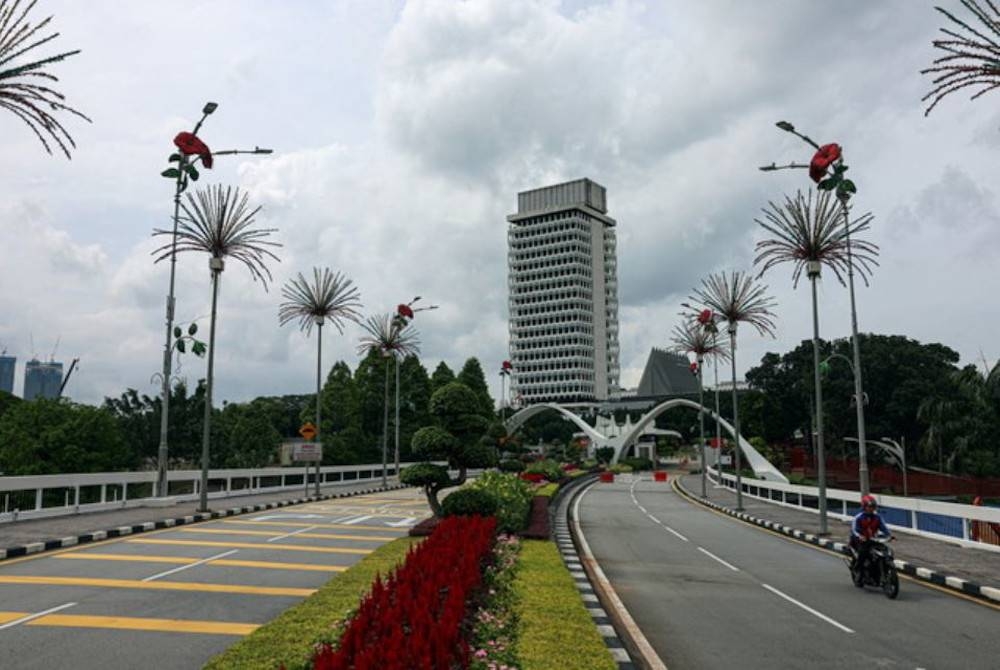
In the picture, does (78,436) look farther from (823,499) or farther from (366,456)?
(823,499)

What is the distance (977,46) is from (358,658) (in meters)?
9.65

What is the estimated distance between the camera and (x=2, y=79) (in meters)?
8.39

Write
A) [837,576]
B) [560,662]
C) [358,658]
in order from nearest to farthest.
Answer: [358,658] → [560,662] → [837,576]

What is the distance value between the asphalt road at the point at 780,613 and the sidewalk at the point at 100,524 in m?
12.4

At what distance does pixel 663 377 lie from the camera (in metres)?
186

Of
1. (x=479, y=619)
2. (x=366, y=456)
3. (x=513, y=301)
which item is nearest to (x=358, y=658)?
(x=479, y=619)

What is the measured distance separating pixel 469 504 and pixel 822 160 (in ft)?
43.6

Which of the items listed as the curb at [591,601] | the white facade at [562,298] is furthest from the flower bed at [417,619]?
the white facade at [562,298]

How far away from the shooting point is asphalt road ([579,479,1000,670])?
827 cm

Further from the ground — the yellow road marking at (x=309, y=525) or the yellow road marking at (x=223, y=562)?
the yellow road marking at (x=223, y=562)

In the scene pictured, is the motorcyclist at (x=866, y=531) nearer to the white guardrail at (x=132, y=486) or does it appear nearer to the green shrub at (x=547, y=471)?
the white guardrail at (x=132, y=486)

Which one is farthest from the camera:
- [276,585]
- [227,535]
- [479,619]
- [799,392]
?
[799,392]

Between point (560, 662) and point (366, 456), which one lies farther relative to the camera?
point (366, 456)

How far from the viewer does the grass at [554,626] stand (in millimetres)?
6949
